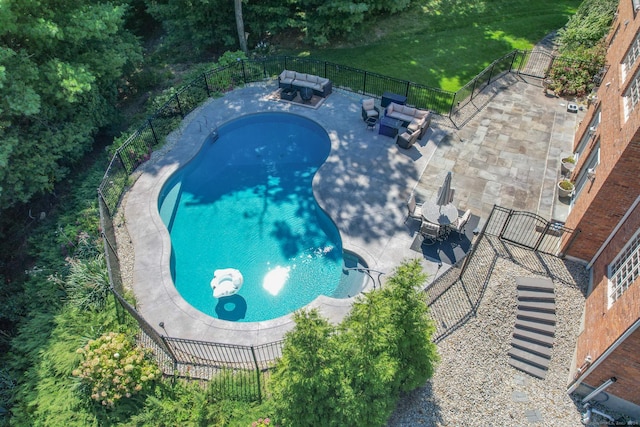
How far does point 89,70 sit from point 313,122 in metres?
9.91

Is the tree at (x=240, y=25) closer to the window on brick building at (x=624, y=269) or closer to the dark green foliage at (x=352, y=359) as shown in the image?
the dark green foliage at (x=352, y=359)

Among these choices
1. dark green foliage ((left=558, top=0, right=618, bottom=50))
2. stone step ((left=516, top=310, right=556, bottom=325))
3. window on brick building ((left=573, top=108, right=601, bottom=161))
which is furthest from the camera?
dark green foliage ((left=558, top=0, right=618, bottom=50))

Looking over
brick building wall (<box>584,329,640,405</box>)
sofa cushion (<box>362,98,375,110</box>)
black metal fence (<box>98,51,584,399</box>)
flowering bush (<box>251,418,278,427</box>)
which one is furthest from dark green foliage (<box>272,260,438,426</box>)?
sofa cushion (<box>362,98,375,110</box>)

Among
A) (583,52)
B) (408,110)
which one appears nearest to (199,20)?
(408,110)

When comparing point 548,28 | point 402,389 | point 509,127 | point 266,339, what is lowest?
point 266,339

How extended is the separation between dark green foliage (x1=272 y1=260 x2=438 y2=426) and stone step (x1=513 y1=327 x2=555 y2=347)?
4.09 metres

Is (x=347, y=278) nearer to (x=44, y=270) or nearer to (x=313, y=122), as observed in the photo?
(x=313, y=122)

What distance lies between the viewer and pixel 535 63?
21.7 m

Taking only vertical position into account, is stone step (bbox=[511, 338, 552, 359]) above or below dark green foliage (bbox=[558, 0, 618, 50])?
below

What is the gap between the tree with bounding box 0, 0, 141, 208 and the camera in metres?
13.7

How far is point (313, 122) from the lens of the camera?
1906 centimetres

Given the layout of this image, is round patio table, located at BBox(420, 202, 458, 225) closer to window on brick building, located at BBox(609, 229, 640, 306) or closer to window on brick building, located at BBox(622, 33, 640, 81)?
window on brick building, located at BBox(609, 229, 640, 306)

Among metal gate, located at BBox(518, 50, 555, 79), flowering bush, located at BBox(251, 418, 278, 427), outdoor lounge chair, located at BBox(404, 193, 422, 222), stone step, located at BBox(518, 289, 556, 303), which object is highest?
metal gate, located at BBox(518, 50, 555, 79)

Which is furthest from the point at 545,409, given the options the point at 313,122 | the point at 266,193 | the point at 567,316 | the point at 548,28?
the point at 548,28
